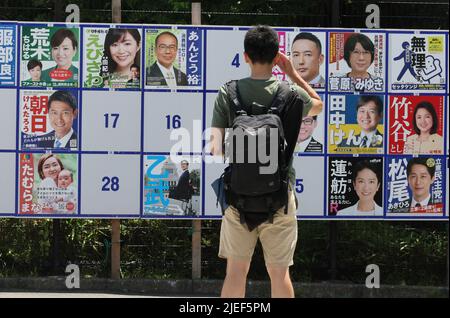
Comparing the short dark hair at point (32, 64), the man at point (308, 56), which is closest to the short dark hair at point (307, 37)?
the man at point (308, 56)

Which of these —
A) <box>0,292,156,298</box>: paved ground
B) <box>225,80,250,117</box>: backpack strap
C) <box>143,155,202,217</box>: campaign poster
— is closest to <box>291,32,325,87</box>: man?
<box>143,155,202,217</box>: campaign poster

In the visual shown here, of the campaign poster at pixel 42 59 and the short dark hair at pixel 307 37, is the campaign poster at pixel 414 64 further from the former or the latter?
the campaign poster at pixel 42 59

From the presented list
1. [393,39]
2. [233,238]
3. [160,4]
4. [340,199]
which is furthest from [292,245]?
[160,4]

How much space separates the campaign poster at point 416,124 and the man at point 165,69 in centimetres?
241

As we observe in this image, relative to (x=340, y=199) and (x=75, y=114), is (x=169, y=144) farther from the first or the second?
(x=340, y=199)

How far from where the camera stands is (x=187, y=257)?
414 inches

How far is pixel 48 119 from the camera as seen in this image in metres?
9.62

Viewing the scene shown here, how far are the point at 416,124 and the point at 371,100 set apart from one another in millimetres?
584

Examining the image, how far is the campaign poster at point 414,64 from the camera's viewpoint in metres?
9.85

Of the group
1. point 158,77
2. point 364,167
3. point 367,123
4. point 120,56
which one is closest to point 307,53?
point 367,123

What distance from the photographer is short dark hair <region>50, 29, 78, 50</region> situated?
9.63 m

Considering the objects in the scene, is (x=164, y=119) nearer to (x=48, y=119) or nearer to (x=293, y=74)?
(x=48, y=119)

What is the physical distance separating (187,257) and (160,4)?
3.33 metres

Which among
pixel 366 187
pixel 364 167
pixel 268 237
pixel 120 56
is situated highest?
pixel 120 56
